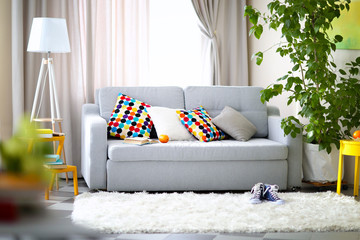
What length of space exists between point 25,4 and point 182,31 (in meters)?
1.78

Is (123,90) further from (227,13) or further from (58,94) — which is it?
(227,13)

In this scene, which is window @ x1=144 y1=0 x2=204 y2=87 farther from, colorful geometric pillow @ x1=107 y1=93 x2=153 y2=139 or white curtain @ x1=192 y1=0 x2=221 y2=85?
colorful geometric pillow @ x1=107 y1=93 x2=153 y2=139

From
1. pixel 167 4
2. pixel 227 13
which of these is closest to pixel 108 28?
pixel 167 4

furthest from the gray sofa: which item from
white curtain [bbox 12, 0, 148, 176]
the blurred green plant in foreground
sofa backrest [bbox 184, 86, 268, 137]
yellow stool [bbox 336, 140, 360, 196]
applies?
the blurred green plant in foreground

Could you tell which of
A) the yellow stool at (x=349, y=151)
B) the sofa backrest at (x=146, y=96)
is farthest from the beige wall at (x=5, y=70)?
the yellow stool at (x=349, y=151)

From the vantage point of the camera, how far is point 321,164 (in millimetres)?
4648

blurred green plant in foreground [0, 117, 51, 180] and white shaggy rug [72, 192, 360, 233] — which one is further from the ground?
blurred green plant in foreground [0, 117, 51, 180]

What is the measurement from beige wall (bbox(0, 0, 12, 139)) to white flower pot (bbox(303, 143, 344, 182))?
9.40 ft

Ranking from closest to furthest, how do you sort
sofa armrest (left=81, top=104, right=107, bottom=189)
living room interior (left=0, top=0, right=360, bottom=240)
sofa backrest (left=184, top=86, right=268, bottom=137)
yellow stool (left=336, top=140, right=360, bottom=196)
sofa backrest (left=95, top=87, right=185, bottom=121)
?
1. living room interior (left=0, top=0, right=360, bottom=240)
2. yellow stool (left=336, top=140, right=360, bottom=196)
3. sofa armrest (left=81, top=104, right=107, bottom=189)
4. sofa backrest (left=95, top=87, right=185, bottom=121)
5. sofa backrest (left=184, top=86, right=268, bottom=137)

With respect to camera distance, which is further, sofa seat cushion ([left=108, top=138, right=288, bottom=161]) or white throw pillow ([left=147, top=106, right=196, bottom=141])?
white throw pillow ([left=147, top=106, right=196, bottom=141])

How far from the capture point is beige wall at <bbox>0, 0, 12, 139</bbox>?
202 inches

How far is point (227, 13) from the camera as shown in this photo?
627 cm

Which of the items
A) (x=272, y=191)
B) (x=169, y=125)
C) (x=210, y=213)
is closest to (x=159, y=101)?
(x=169, y=125)

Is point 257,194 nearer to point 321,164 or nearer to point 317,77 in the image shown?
point 321,164
